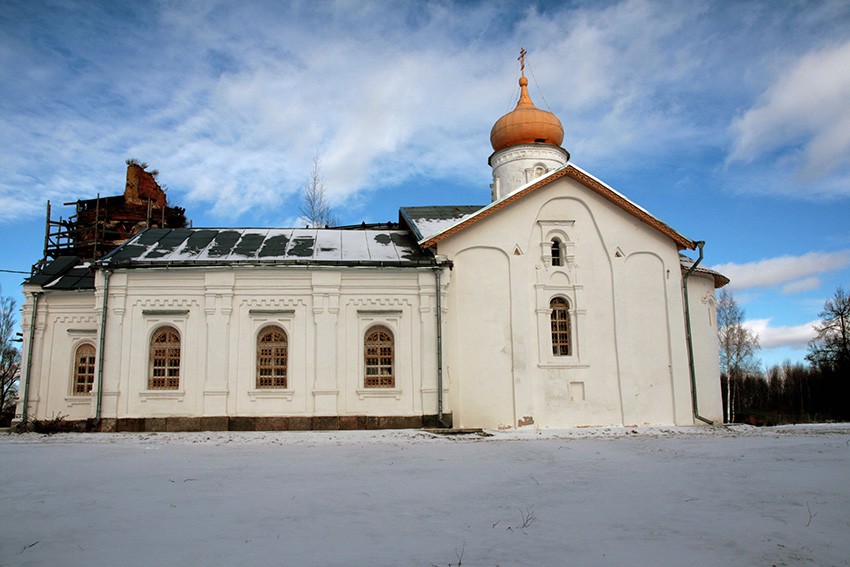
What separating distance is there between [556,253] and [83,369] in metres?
A: 13.8

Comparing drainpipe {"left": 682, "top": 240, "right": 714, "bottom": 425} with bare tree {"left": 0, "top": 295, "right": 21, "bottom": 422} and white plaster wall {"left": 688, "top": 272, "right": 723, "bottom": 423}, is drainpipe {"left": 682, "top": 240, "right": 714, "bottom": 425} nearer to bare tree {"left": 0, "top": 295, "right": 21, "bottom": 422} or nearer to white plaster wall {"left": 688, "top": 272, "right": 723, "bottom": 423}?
white plaster wall {"left": 688, "top": 272, "right": 723, "bottom": 423}

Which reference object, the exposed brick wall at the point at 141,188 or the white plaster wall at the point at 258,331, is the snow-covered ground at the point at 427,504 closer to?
the white plaster wall at the point at 258,331

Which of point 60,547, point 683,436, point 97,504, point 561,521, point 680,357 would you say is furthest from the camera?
point 680,357

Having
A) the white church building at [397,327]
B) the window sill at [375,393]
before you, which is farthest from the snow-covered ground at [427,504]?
the window sill at [375,393]

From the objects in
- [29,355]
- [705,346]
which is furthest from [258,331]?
[705,346]

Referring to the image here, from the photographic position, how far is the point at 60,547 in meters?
5.52

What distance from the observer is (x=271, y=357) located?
54.5ft

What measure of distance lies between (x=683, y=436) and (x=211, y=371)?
11377 mm

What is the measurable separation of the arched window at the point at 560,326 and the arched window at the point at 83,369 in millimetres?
13027

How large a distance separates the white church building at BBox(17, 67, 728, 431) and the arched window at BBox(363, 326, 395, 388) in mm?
37

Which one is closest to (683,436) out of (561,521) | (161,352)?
(561,521)

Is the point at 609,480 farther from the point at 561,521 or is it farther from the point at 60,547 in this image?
the point at 60,547

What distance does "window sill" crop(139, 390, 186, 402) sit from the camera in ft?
53.0

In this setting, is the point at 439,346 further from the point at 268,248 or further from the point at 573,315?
the point at 268,248
